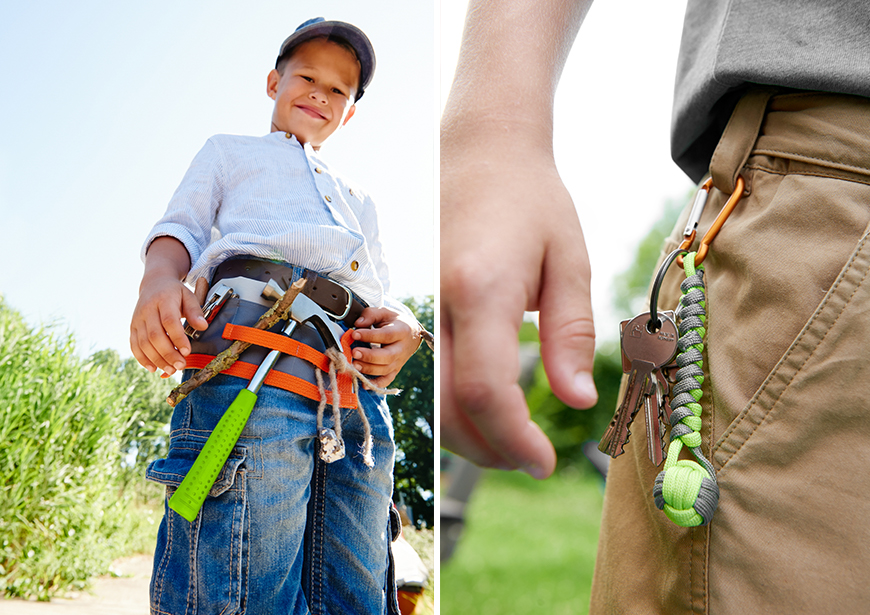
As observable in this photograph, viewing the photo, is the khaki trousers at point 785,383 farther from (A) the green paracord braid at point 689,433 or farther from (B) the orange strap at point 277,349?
(B) the orange strap at point 277,349

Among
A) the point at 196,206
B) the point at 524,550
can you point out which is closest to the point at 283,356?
the point at 196,206

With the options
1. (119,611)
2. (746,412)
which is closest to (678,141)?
(746,412)

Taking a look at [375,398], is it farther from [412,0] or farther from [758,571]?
[412,0]

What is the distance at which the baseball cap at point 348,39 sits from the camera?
84 centimetres

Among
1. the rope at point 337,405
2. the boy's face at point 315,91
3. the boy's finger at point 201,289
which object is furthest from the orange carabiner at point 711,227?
the boy's face at point 315,91

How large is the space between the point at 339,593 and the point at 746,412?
56 cm

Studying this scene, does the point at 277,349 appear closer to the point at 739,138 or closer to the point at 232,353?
the point at 232,353

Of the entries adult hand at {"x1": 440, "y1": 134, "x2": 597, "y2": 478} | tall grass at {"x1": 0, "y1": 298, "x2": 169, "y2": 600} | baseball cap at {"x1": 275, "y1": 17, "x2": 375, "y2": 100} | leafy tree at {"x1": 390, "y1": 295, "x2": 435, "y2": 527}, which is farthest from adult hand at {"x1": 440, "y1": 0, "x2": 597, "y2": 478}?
tall grass at {"x1": 0, "y1": 298, "x2": 169, "y2": 600}

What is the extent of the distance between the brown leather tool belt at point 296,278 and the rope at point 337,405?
56mm

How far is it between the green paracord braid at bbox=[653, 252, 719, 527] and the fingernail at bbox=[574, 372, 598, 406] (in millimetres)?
109

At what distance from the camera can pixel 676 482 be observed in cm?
30

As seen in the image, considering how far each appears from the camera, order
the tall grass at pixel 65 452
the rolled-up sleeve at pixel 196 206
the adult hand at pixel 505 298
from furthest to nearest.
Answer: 1. the tall grass at pixel 65 452
2. the rolled-up sleeve at pixel 196 206
3. the adult hand at pixel 505 298

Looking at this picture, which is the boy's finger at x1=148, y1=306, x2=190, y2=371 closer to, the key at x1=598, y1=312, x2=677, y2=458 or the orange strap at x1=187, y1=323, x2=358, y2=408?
the orange strap at x1=187, y1=323, x2=358, y2=408

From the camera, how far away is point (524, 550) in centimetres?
343
